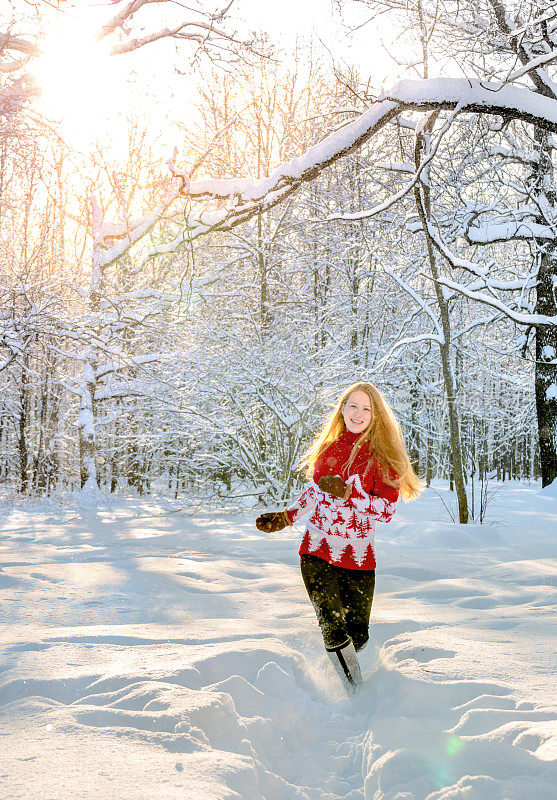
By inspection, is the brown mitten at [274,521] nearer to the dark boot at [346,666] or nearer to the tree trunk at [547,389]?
the dark boot at [346,666]

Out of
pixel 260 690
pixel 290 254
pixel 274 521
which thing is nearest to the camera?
pixel 260 690

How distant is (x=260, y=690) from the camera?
263 centimetres

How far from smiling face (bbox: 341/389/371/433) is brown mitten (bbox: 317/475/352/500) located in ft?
1.13

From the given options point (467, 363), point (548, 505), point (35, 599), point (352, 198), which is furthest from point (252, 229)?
point (35, 599)

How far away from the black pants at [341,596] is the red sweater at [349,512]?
2.1 inches

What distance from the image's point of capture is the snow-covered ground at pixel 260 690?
185 centimetres

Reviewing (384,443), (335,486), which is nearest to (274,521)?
(335,486)

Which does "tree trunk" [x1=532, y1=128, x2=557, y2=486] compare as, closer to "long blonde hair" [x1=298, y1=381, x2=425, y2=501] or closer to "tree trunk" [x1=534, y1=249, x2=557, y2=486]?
"tree trunk" [x1=534, y1=249, x2=557, y2=486]

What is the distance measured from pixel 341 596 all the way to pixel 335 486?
0.59 m

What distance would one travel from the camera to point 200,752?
1980 mm

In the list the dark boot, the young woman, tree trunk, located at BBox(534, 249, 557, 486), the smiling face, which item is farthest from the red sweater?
tree trunk, located at BBox(534, 249, 557, 486)

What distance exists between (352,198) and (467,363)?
7519 millimetres

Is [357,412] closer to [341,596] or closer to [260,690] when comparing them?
[341,596]

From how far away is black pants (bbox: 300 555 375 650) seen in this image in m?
3.13
